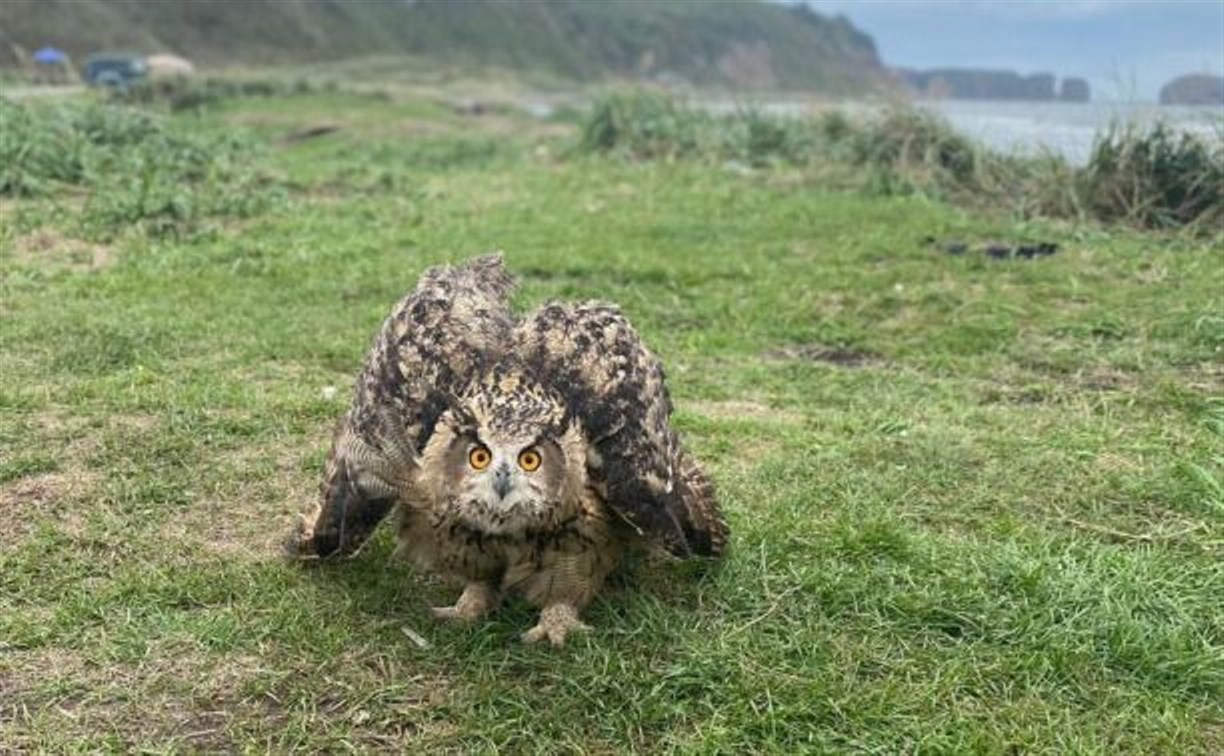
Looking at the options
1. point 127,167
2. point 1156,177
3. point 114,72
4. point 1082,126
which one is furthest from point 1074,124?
point 114,72

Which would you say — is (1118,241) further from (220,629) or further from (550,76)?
(550,76)

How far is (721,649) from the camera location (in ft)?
11.1

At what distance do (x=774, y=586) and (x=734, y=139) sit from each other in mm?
13182

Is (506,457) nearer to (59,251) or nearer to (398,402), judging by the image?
(398,402)

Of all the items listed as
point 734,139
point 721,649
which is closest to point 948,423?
point 721,649

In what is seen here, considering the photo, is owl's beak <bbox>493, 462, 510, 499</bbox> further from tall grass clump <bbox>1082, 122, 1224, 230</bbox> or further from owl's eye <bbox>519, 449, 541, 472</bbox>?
tall grass clump <bbox>1082, 122, 1224, 230</bbox>

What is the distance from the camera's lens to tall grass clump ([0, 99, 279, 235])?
32.9ft

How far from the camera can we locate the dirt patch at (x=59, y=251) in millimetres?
8453

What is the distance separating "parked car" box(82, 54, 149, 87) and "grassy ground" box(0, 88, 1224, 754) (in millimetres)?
20663

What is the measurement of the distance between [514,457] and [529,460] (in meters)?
0.04

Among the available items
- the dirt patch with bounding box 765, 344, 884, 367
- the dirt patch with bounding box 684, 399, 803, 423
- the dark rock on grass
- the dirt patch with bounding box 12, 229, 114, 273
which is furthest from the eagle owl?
the dark rock on grass

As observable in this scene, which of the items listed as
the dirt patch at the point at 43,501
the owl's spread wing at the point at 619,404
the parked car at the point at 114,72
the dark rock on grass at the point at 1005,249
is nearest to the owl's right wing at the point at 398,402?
the owl's spread wing at the point at 619,404

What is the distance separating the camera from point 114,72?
106ft

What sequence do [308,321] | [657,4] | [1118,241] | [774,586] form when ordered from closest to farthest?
[774,586], [308,321], [1118,241], [657,4]
